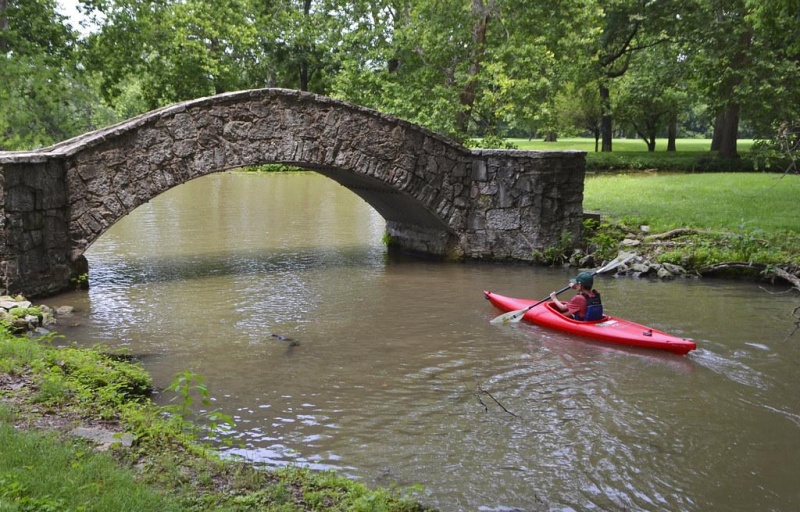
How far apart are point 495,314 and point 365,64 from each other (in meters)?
14.7

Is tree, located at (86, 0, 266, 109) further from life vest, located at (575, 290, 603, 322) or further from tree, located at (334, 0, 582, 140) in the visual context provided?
life vest, located at (575, 290, 603, 322)

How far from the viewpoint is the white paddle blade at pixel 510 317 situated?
987 cm

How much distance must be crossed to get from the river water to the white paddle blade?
0.11 m

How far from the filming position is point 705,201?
56.3 feet

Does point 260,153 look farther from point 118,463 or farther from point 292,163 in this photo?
point 118,463

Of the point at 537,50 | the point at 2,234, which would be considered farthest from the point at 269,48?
the point at 2,234

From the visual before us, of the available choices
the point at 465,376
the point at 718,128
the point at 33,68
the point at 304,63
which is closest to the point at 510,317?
the point at 465,376

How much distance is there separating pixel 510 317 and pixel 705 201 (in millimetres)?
9184

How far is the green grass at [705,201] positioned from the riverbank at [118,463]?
8782 mm

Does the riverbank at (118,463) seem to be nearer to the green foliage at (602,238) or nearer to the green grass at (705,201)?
the green foliage at (602,238)

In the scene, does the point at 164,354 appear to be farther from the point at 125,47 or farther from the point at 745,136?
the point at 745,136

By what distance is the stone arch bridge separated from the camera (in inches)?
411

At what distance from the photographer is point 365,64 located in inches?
922

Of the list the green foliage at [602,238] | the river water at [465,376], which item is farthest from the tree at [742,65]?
the river water at [465,376]
